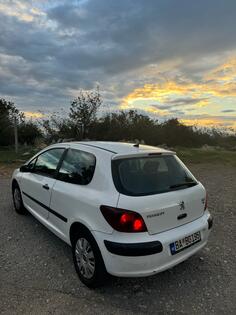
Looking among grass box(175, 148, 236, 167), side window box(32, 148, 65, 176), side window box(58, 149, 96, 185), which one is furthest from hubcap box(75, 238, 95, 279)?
grass box(175, 148, 236, 167)

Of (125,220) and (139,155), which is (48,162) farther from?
(125,220)

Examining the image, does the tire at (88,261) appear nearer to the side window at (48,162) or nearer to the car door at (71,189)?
the car door at (71,189)

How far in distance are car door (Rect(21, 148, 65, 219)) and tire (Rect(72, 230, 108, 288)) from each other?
971mm

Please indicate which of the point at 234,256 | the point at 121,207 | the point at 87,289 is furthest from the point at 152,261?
the point at 234,256

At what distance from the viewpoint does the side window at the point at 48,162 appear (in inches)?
159

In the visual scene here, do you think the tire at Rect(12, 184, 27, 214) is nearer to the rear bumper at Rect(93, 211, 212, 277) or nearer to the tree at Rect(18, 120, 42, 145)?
the rear bumper at Rect(93, 211, 212, 277)

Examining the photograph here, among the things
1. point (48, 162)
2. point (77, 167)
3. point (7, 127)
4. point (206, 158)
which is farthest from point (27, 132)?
point (77, 167)

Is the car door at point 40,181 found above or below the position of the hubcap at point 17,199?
above

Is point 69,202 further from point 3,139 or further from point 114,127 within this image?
point 3,139

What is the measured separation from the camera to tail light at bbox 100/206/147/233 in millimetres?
2736

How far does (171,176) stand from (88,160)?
1.02 meters

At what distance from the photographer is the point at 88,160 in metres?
3.38

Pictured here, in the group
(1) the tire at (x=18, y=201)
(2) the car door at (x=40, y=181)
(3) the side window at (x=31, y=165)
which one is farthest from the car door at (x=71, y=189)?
(1) the tire at (x=18, y=201)

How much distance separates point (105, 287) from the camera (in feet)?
10.3
